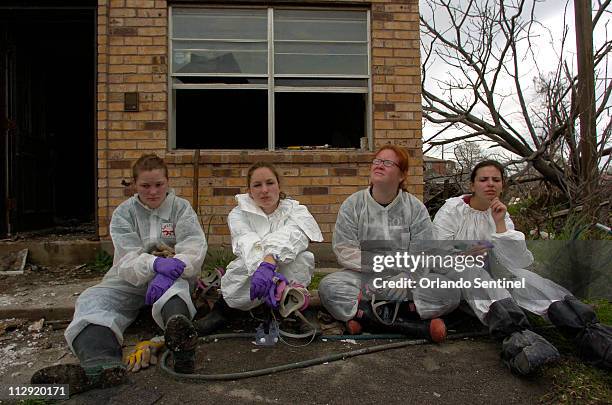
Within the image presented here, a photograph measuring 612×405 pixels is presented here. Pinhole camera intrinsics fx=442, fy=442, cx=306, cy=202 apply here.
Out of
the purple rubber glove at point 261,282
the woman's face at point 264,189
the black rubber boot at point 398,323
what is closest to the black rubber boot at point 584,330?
the black rubber boot at point 398,323

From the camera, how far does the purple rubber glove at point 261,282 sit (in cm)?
280

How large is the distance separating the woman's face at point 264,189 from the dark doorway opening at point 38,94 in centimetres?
364

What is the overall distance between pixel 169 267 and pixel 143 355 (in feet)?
1.80

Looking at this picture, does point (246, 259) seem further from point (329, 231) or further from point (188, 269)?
point (329, 231)

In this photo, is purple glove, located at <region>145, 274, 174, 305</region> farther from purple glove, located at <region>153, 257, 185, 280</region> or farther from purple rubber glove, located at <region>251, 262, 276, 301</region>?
purple rubber glove, located at <region>251, 262, 276, 301</region>

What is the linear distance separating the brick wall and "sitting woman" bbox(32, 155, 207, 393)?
6.29 feet

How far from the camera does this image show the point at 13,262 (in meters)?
4.90

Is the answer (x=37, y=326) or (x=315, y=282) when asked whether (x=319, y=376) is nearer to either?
(x=315, y=282)

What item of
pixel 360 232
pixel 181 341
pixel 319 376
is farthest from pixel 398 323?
pixel 181 341

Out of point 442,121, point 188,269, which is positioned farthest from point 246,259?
point 442,121

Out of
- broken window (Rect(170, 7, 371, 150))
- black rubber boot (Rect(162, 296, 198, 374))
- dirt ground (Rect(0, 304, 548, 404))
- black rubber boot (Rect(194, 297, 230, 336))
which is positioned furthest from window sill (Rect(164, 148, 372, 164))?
black rubber boot (Rect(162, 296, 198, 374))

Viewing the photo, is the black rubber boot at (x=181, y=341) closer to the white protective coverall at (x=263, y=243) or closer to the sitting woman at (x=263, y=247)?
the sitting woman at (x=263, y=247)

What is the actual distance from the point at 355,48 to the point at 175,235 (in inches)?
138

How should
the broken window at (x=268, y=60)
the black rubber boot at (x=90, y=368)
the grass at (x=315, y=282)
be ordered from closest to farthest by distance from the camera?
the black rubber boot at (x=90, y=368) → the grass at (x=315, y=282) → the broken window at (x=268, y=60)
